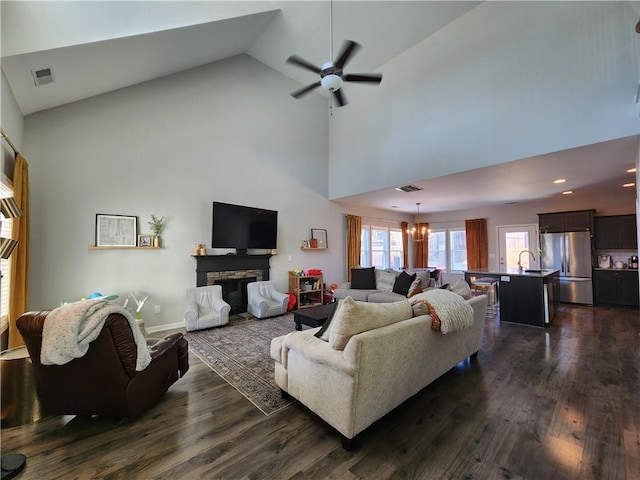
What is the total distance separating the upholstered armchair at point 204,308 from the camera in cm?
433

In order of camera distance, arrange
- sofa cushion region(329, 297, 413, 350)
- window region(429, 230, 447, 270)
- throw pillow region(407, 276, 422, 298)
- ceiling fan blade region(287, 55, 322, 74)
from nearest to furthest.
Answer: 1. sofa cushion region(329, 297, 413, 350)
2. ceiling fan blade region(287, 55, 322, 74)
3. throw pillow region(407, 276, 422, 298)
4. window region(429, 230, 447, 270)

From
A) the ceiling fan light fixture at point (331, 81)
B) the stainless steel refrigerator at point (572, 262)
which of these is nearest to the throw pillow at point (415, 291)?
the ceiling fan light fixture at point (331, 81)

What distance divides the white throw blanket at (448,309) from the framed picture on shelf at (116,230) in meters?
4.36

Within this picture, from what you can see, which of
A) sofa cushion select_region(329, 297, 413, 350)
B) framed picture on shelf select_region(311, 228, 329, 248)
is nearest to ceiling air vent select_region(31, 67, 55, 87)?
sofa cushion select_region(329, 297, 413, 350)

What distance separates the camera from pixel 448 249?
30.2 ft

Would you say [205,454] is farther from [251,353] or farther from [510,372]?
[510,372]

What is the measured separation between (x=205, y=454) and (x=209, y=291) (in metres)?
3.36

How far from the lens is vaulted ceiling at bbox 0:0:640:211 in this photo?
2.53 meters

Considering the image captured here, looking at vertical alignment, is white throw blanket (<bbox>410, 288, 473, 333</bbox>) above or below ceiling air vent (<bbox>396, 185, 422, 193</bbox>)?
below

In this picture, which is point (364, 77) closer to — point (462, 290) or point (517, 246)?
point (462, 290)

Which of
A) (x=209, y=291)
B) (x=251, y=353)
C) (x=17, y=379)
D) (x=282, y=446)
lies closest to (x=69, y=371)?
(x=17, y=379)

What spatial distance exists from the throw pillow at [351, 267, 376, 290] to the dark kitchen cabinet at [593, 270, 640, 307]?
5.13 metres

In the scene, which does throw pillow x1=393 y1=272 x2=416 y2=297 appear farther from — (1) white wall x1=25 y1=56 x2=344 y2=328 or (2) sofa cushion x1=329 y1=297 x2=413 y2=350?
(2) sofa cushion x1=329 y1=297 x2=413 y2=350

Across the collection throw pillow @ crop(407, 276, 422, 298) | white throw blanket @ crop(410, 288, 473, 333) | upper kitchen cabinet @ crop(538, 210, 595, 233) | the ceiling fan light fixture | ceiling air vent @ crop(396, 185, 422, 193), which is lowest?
throw pillow @ crop(407, 276, 422, 298)
